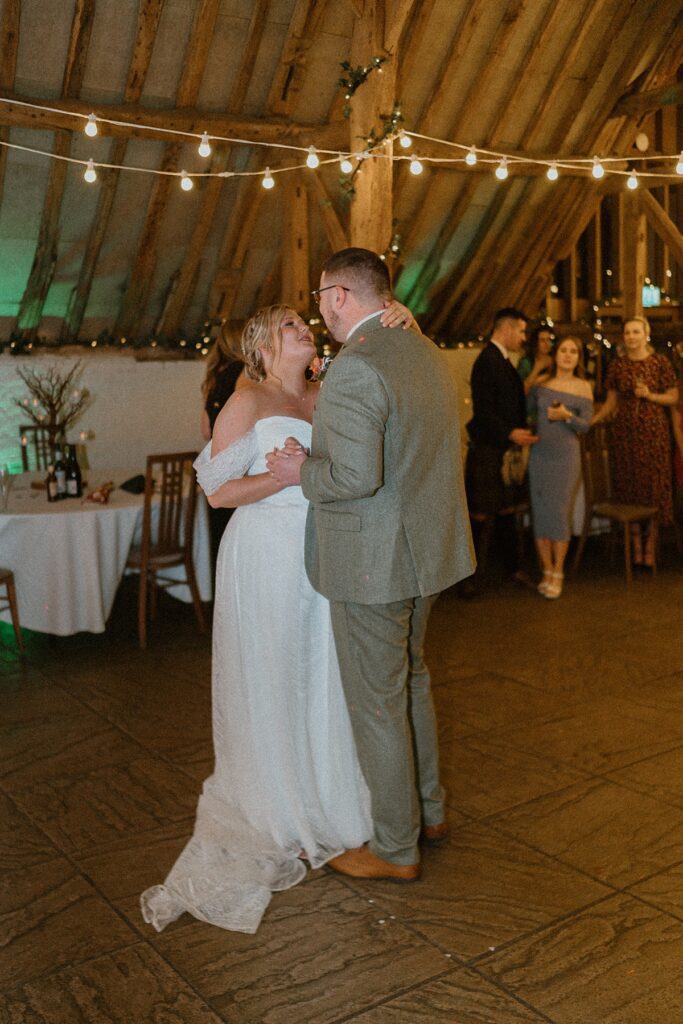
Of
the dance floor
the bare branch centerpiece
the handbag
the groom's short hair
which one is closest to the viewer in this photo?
the dance floor

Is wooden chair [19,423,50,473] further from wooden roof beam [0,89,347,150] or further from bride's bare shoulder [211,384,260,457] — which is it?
bride's bare shoulder [211,384,260,457]

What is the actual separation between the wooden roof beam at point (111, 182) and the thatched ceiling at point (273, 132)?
0.05 ft

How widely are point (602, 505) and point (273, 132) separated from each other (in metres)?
3.33

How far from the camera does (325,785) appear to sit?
10.5ft

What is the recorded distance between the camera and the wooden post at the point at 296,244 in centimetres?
795

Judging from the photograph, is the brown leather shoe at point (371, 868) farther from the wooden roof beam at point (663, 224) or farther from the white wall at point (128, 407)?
the wooden roof beam at point (663, 224)

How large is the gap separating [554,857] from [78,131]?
5570 millimetres

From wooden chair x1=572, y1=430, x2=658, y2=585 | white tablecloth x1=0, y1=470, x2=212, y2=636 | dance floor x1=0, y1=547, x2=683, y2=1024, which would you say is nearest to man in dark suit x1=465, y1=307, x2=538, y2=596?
wooden chair x1=572, y1=430, x2=658, y2=585

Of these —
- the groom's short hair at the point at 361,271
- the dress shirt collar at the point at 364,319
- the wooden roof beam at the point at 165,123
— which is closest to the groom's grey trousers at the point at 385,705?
the dress shirt collar at the point at 364,319

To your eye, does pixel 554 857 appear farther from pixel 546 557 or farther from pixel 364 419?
pixel 546 557

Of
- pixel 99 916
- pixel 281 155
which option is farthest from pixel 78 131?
pixel 99 916

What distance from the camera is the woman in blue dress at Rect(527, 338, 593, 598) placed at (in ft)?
21.3

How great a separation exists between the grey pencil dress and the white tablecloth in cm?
243

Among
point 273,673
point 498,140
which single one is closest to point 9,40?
point 498,140
